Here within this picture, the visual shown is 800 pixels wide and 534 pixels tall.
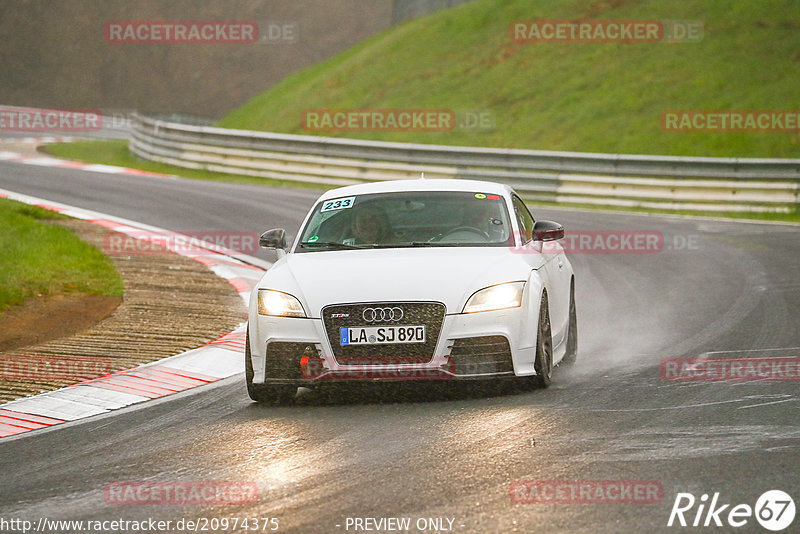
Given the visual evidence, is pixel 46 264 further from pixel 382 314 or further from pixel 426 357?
pixel 426 357

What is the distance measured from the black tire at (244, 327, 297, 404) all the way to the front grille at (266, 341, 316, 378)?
133 mm

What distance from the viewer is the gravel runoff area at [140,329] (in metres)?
8.93

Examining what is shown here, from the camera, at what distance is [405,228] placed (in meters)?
8.99

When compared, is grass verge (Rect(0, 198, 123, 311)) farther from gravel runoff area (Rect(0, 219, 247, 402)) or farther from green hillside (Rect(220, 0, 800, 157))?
green hillside (Rect(220, 0, 800, 157))

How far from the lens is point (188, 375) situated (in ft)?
29.7

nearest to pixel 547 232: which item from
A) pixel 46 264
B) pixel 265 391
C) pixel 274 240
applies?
pixel 274 240

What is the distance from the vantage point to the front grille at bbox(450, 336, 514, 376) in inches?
295

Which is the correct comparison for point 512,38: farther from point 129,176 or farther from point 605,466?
point 605,466

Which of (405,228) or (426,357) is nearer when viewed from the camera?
(426,357)

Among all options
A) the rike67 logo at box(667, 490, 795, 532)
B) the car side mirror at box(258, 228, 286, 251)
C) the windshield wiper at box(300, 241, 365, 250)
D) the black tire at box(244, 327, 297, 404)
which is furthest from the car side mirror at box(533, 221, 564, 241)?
the rike67 logo at box(667, 490, 795, 532)

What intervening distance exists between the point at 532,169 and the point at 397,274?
1651 centimetres

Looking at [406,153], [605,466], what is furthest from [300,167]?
[605,466]

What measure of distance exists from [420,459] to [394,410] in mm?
1365

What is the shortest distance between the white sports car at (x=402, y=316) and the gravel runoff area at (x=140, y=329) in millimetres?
1755
